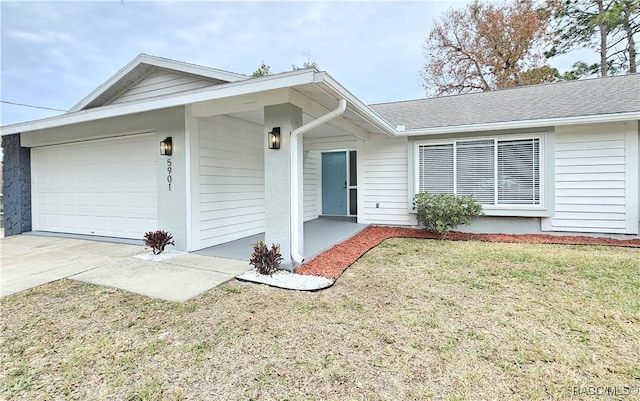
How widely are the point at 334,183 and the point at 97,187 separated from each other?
21.3ft

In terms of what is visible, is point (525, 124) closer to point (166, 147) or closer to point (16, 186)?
point (166, 147)

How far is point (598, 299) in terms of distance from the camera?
3461 mm

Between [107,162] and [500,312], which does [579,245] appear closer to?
[500,312]

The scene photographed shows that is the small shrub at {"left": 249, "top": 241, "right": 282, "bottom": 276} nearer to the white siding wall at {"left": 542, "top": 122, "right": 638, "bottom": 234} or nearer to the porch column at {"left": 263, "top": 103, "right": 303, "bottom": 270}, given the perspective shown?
the porch column at {"left": 263, "top": 103, "right": 303, "bottom": 270}

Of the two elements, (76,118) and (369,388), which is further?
(76,118)

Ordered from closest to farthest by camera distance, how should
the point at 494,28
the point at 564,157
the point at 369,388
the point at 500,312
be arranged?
the point at 369,388, the point at 500,312, the point at 564,157, the point at 494,28

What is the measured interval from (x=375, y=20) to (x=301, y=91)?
10.1 metres

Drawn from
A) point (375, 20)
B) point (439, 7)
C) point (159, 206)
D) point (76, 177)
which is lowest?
point (159, 206)

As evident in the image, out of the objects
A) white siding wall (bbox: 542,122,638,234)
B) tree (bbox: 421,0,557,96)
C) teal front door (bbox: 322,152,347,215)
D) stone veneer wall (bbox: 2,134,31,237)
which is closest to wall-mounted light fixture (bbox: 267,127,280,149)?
teal front door (bbox: 322,152,347,215)

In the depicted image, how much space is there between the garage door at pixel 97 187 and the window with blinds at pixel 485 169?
6281 millimetres

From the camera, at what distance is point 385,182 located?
834 centimetres

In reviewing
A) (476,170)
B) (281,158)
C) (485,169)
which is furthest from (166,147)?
(485,169)

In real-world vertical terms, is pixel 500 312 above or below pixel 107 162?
below

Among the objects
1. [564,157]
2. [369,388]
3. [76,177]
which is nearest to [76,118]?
[76,177]
